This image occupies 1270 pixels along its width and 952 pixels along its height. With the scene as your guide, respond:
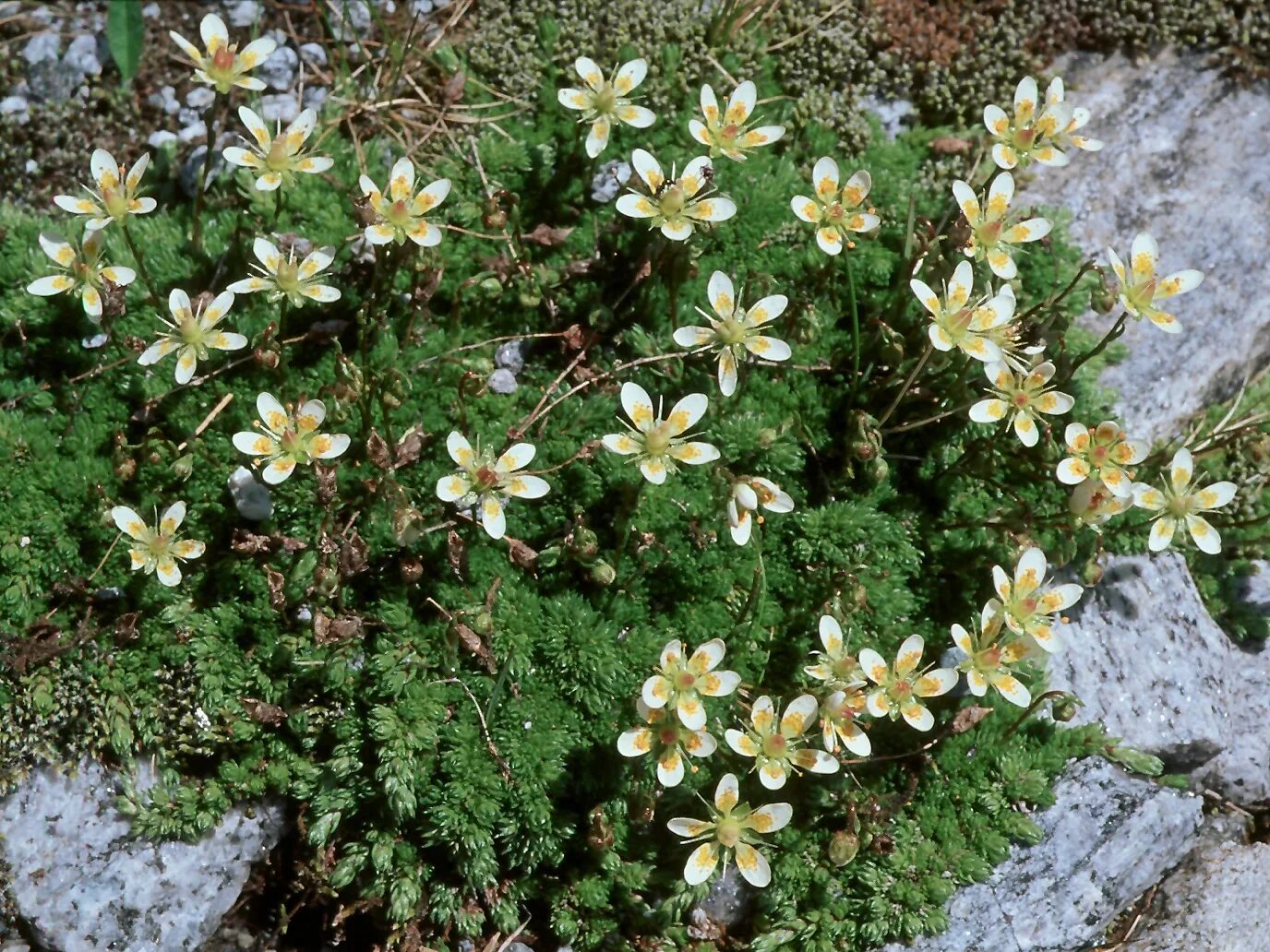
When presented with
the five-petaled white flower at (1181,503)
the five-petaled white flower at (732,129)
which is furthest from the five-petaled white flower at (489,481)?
the five-petaled white flower at (1181,503)

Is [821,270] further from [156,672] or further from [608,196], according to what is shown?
[156,672]

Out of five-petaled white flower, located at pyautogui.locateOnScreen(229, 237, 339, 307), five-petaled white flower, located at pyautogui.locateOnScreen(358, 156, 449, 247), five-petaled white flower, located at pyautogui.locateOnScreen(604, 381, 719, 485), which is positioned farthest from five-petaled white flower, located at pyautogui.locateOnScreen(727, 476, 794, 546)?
five-petaled white flower, located at pyautogui.locateOnScreen(229, 237, 339, 307)

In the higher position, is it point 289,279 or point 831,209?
point 831,209

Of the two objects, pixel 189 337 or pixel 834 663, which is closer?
pixel 834 663

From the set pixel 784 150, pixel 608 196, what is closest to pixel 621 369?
pixel 608 196

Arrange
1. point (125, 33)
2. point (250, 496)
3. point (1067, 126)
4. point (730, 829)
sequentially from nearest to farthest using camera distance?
point (730, 829)
point (250, 496)
point (1067, 126)
point (125, 33)

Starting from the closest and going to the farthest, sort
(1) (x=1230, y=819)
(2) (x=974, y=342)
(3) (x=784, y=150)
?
(2) (x=974, y=342), (1) (x=1230, y=819), (3) (x=784, y=150)

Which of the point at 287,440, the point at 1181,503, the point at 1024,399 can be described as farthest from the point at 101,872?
the point at 1181,503

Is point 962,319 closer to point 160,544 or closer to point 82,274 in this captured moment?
point 160,544
